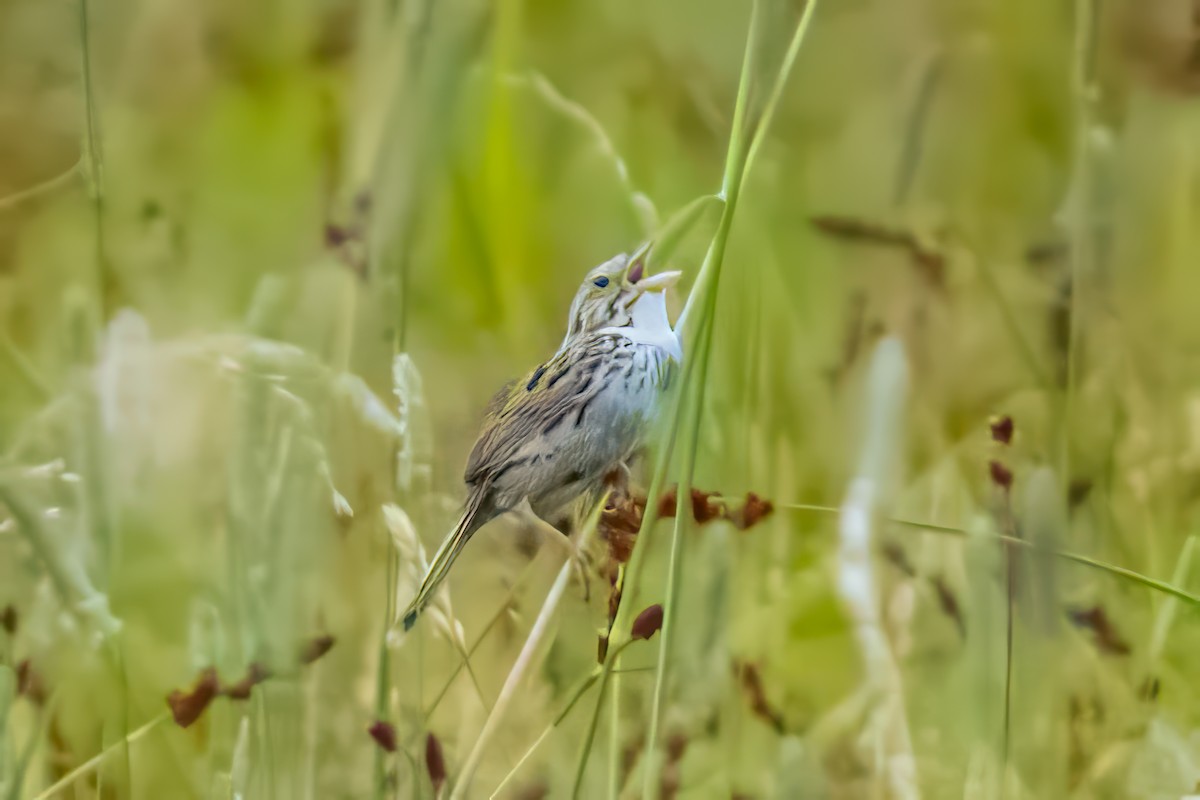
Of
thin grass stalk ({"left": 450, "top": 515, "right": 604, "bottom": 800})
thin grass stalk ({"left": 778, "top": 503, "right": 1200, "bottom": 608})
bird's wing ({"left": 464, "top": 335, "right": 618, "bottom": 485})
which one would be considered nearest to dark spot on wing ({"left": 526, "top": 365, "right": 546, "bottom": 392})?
bird's wing ({"left": 464, "top": 335, "right": 618, "bottom": 485})

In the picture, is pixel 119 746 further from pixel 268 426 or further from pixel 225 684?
pixel 268 426

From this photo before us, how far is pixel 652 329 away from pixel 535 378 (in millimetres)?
98

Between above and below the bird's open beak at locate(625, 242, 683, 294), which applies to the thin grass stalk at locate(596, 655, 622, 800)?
below

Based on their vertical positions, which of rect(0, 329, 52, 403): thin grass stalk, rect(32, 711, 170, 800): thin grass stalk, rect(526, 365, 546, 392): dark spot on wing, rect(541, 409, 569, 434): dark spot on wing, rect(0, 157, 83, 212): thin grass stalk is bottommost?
rect(32, 711, 170, 800): thin grass stalk

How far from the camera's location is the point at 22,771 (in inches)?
31.1

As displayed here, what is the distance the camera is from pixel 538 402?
0.73m

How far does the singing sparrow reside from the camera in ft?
2.38

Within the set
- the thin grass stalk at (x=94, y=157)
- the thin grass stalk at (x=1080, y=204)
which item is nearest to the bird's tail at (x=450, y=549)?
the thin grass stalk at (x=94, y=157)

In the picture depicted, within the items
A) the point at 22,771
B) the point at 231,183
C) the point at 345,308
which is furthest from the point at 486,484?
the point at 22,771

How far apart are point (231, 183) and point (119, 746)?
0.48 m

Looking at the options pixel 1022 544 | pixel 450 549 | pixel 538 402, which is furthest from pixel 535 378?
pixel 1022 544

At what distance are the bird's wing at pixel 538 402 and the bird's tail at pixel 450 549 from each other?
22mm

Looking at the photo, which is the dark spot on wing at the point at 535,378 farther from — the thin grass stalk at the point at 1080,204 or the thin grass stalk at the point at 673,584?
the thin grass stalk at the point at 1080,204

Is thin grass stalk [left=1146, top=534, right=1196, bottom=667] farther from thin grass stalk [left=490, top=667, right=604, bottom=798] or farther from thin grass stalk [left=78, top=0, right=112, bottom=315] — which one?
thin grass stalk [left=78, top=0, right=112, bottom=315]
